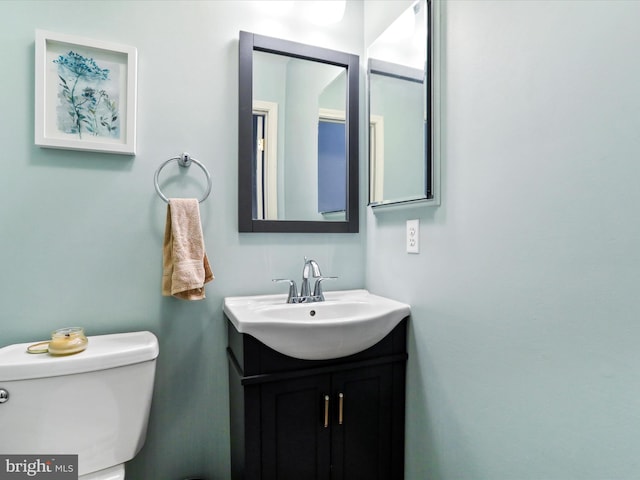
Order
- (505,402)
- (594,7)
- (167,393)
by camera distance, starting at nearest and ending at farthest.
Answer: (594,7) → (505,402) → (167,393)

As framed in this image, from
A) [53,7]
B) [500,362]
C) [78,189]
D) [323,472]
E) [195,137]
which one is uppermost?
[53,7]

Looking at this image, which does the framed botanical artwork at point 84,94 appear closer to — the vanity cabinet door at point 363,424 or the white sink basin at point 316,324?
the white sink basin at point 316,324

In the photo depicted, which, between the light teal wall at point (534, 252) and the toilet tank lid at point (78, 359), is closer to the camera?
the light teal wall at point (534, 252)

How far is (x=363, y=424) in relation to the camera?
4.07ft

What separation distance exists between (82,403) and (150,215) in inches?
25.0

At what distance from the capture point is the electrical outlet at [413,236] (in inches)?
49.6

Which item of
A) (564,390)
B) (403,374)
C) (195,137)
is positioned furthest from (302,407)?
(195,137)

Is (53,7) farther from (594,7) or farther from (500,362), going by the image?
(500,362)

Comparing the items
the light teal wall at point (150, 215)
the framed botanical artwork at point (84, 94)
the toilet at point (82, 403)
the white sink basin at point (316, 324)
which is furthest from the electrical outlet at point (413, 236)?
the framed botanical artwork at point (84, 94)

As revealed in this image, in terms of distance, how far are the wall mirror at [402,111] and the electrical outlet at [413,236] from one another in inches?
3.4

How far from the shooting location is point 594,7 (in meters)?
0.73

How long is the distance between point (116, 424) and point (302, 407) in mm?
570

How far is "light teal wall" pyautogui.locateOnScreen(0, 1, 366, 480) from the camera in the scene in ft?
3.77

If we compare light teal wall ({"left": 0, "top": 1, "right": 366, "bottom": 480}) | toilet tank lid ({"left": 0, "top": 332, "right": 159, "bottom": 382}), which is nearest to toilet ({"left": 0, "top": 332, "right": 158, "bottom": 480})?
toilet tank lid ({"left": 0, "top": 332, "right": 159, "bottom": 382})
